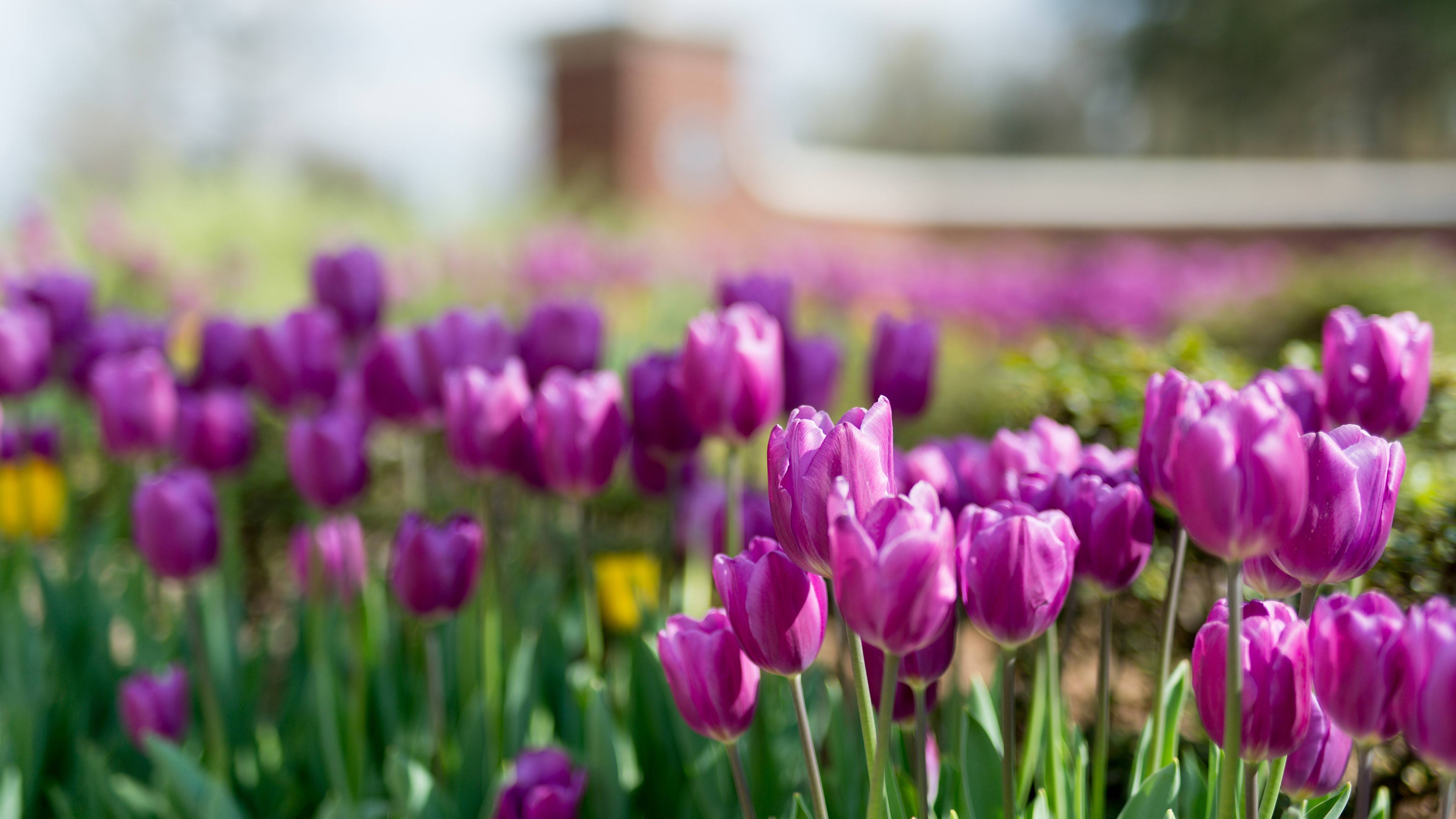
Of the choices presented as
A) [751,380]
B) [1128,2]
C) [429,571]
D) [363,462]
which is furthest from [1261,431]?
[1128,2]

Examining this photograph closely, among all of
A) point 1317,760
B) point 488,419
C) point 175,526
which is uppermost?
point 488,419

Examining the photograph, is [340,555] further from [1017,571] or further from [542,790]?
[1017,571]

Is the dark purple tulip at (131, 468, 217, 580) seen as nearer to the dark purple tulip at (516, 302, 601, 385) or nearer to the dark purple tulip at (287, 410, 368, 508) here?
the dark purple tulip at (287, 410, 368, 508)

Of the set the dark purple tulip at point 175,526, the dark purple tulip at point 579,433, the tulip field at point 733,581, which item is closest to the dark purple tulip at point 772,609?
the tulip field at point 733,581

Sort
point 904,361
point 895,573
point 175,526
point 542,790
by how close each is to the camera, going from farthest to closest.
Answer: point 904,361, point 175,526, point 542,790, point 895,573

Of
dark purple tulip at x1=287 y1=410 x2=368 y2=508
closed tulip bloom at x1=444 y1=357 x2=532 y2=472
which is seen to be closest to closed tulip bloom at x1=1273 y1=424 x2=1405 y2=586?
closed tulip bloom at x1=444 y1=357 x2=532 y2=472

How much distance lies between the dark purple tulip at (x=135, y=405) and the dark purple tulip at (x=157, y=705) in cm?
49

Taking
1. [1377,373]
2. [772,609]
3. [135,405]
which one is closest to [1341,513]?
[1377,373]

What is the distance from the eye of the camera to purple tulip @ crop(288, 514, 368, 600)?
6.36 ft

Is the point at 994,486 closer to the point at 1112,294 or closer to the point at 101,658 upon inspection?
the point at 101,658

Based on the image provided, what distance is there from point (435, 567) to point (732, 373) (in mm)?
572

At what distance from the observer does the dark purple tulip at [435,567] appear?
1601 mm

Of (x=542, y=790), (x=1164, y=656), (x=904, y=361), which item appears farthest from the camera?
(x=904, y=361)

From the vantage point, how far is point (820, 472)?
35.7 inches
